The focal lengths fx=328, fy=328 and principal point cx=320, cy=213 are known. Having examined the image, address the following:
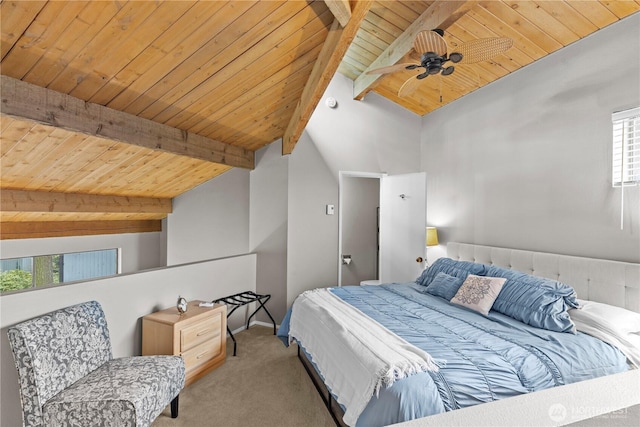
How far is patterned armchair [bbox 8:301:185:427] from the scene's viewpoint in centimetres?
168

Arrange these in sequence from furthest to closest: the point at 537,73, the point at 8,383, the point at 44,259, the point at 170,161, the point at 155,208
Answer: the point at 155,208
the point at 44,259
the point at 170,161
the point at 537,73
the point at 8,383

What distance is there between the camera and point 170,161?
336 centimetres

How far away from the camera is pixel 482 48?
221 centimetres

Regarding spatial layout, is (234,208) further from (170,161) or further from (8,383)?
(8,383)

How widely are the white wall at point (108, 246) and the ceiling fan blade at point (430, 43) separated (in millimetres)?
3797

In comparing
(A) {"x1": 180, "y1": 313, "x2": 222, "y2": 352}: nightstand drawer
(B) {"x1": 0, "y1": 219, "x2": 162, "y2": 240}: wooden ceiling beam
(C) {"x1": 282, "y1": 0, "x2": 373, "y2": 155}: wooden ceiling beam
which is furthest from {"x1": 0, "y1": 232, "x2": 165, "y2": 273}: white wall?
(C) {"x1": 282, "y1": 0, "x2": 373, "y2": 155}: wooden ceiling beam

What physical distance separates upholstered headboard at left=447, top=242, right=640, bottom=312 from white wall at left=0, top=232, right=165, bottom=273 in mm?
4172

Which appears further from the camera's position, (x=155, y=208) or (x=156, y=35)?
(x=155, y=208)

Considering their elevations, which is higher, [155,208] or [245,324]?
[155,208]

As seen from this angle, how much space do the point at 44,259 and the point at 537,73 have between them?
584 centimetres

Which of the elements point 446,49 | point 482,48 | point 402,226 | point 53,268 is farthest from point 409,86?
point 53,268

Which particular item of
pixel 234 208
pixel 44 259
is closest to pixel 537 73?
pixel 234 208

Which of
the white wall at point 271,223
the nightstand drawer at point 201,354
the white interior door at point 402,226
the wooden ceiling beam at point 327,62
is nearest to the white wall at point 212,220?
the white wall at point 271,223

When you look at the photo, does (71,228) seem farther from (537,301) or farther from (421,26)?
(537,301)
